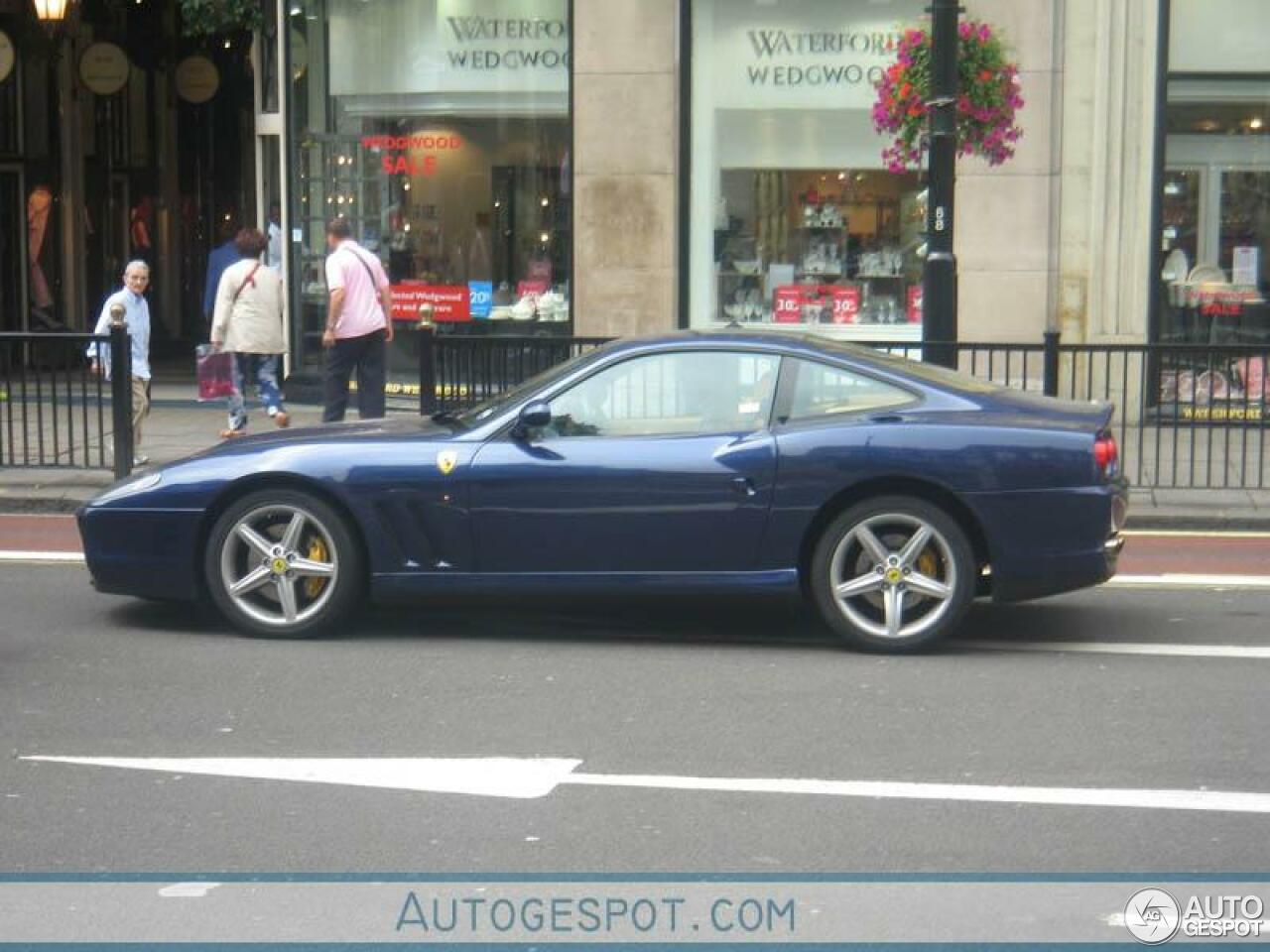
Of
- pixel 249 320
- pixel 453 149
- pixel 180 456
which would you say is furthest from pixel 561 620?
pixel 453 149

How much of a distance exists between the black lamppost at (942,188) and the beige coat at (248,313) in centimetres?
588

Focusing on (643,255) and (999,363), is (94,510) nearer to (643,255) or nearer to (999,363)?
(999,363)

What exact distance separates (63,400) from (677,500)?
21.5ft

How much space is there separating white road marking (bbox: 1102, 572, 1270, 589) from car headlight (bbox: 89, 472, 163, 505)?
15.6 feet

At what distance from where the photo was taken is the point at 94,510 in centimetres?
921

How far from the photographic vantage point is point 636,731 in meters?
7.46

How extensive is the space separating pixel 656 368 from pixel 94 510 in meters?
2.60

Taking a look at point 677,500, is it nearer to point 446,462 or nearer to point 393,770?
point 446,462

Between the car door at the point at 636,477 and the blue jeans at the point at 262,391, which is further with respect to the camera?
the blue jeans at the point at 262,391

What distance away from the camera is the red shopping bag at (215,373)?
1661cm

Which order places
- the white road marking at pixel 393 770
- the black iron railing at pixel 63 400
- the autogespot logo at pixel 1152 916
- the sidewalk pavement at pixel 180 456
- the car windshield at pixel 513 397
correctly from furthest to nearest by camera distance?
Answer: the black iron railing at pixel 63 400
the sidewalk pavement at pixel 180 456
the car windshield at pixel 513 397
the white road marking at pixel 393 770
the autogespot logo at pixel 1152 916

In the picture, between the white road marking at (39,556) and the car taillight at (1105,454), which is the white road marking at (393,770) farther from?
the white road marking at (39,556)

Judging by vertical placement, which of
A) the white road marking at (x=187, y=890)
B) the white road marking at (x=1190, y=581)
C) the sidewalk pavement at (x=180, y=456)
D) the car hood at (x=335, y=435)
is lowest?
the white road marking at (x=187, y=890)

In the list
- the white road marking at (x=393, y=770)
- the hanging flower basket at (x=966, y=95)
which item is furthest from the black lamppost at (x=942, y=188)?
the white road marking at (x=393, y=770)
